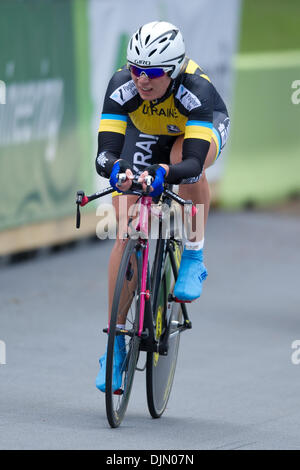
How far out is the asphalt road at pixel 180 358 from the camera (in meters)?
5.13

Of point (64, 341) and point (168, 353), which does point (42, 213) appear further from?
point (168, 353)

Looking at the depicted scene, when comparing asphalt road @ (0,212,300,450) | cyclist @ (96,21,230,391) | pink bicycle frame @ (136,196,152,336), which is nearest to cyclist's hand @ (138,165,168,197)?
cyclist @ (96,21,230,391)

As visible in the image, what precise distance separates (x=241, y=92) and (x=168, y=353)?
8560mm

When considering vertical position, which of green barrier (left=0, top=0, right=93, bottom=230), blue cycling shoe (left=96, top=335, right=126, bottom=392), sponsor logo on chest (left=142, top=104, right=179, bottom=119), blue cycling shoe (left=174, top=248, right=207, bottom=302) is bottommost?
blue cycling shoe (left=96, top=335, right=126, bottom=392)

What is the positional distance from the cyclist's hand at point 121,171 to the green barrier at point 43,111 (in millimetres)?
4772

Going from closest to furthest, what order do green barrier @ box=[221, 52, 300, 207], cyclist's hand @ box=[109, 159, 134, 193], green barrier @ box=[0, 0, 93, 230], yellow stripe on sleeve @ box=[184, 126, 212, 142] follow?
cyclist's hand @ box=[109, 159, 134, 193] → yellow stripe on sleeve @ box=[184, 126, 212, 142] → green barrier @ box=[0, 0, 93, 230] → green barrier @ box=[221, 52, 300, 207]

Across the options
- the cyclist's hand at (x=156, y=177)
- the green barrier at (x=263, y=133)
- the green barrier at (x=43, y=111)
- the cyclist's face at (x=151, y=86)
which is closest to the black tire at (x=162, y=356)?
the cyclist's hand at (x=156, y=177)

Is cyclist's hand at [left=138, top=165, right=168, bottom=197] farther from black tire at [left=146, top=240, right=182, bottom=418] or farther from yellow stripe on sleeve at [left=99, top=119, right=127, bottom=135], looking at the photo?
black tire at [left=146, top=240, right=182, bottom=418]

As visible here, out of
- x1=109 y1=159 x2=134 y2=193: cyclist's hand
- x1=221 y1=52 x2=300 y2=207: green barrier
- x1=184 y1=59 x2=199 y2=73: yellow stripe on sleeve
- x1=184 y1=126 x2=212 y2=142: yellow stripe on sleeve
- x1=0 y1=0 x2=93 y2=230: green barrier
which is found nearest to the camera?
x1=109 y1=159 x2=134 y2=193: cyclist's hand

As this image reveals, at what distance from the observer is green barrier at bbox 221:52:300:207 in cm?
1384

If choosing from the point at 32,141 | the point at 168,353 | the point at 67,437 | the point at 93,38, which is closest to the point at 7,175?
the point at 32,141

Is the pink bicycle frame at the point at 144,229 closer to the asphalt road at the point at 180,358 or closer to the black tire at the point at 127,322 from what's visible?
the black tire at the point at 127,322

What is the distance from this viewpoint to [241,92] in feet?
45.3

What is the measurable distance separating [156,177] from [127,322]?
811 mm
